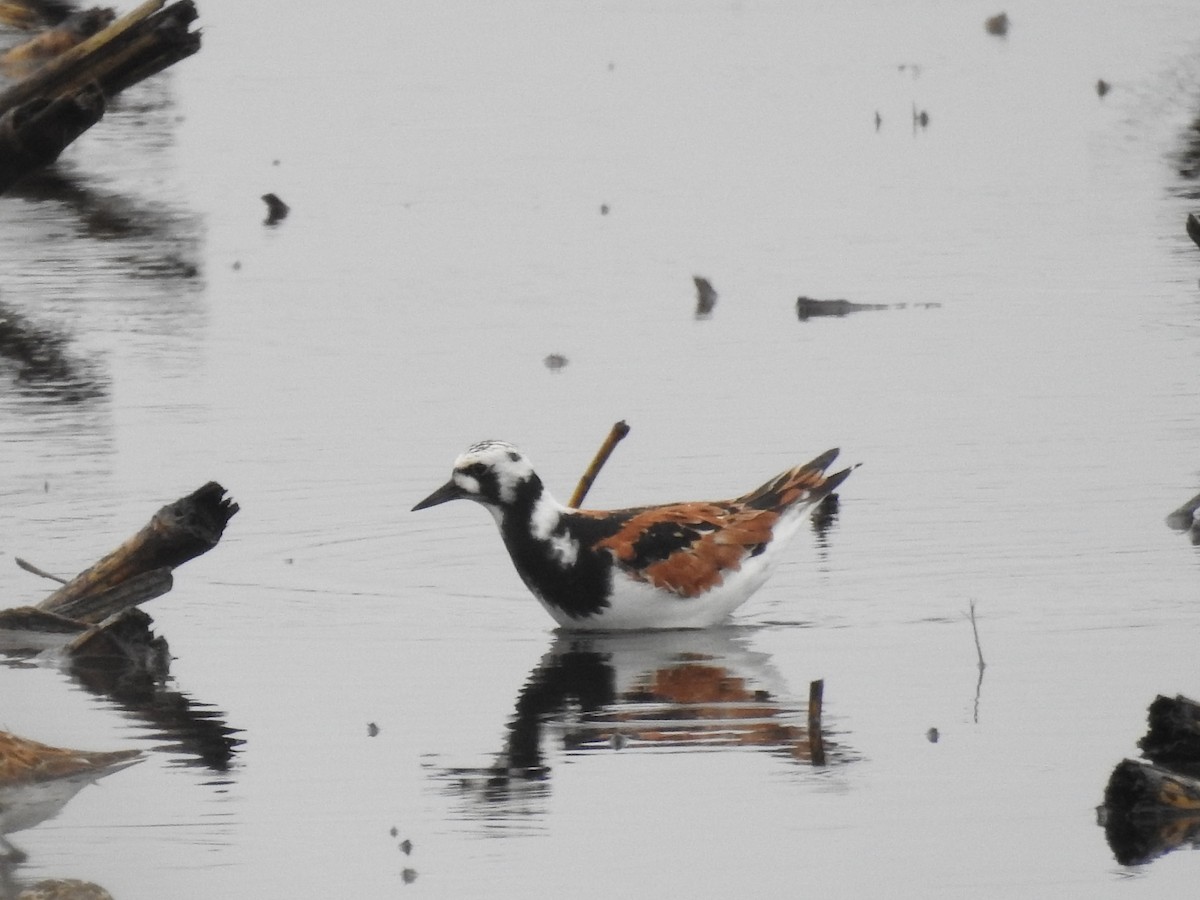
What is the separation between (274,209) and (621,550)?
36.6 ft

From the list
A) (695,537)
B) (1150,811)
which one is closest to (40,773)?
(1150,811)

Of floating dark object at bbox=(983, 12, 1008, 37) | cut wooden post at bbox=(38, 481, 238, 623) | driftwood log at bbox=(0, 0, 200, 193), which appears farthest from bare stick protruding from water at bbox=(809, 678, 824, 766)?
floating dark object at bbox=(983, 12, 1008, 37)

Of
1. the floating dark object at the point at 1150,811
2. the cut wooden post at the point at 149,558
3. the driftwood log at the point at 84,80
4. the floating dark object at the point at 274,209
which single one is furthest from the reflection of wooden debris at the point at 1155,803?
the floating dark object at the point at 274,209

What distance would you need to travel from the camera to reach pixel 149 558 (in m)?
10.8

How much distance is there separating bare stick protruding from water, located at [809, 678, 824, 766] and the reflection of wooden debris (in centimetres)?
103

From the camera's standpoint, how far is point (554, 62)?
30.7 meters

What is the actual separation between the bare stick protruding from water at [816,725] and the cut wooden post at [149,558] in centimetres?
266

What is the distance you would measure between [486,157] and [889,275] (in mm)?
6723

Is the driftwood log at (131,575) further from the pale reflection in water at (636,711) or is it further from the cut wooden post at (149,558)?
the pale reflection in water at (636,711)

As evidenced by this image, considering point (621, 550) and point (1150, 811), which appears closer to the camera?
point (1150, 811)

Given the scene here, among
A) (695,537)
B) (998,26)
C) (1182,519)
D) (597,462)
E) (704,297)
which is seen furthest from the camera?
(998,26)

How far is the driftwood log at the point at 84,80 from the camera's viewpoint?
1736 cm

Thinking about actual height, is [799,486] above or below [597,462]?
below

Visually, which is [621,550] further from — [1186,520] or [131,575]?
[1186,520]
